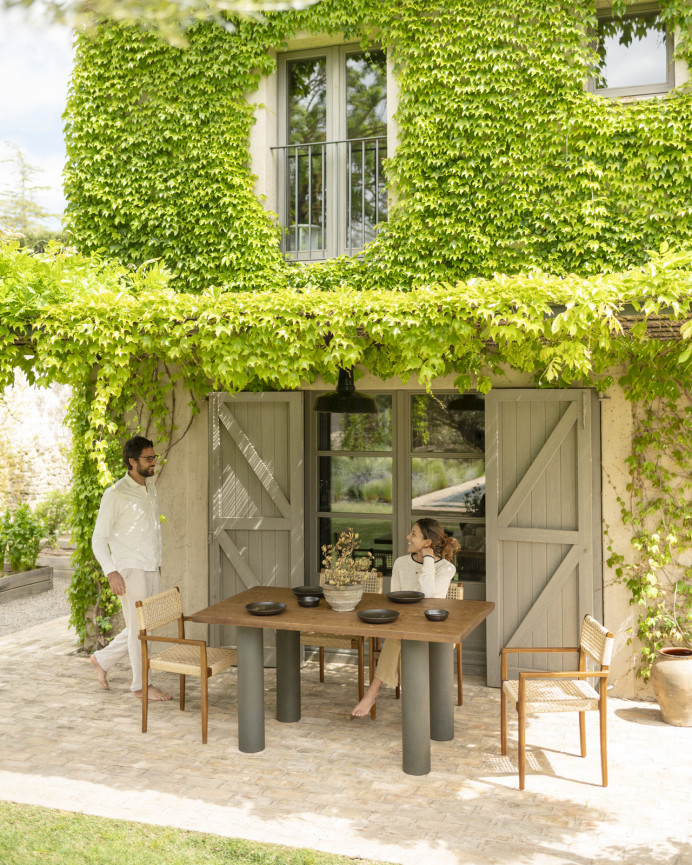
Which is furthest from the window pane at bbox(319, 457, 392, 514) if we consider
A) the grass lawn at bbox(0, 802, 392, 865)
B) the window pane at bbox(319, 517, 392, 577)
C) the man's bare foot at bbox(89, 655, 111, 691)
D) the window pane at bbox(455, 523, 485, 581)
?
the grass lawn at bbox(0, 802, 392, 865)

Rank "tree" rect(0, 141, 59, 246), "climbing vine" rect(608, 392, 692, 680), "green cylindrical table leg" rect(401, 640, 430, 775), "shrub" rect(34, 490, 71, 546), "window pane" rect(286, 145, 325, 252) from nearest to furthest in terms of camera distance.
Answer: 1. "green cylindrical table leg" rect(401, 640, 430, 775)
2. "climbing vine" rect(608, 392, 692, 680)
3. "window pane" rect(286, 145, 325, 252)
4. "shrub" rect(34, 490, 71, 546)
5. "tree" rect(0, 141, 59, 246)

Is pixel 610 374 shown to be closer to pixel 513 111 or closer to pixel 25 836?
pixel 513 111

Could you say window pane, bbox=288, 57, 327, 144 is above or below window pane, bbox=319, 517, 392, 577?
above

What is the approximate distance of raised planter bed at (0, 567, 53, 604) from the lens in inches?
353

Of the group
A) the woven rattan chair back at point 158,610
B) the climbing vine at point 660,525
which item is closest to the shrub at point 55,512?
the woven rattan chair back at point 158,610

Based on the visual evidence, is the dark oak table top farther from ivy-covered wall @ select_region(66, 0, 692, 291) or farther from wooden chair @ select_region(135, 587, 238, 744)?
ivy-covered wall @ select_region(66, 0, 692, 291)

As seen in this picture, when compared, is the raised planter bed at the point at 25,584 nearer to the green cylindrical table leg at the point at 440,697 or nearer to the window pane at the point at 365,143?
the window pane at the point at 365,143

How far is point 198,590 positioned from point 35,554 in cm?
406

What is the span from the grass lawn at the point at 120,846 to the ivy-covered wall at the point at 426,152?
3.98 meters

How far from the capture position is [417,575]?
16.9 feet

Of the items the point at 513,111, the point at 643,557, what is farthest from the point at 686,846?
the point at 513,111

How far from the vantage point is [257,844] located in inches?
138

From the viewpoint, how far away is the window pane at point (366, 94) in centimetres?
639

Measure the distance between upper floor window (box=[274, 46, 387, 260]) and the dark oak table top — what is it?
9.70 feet
